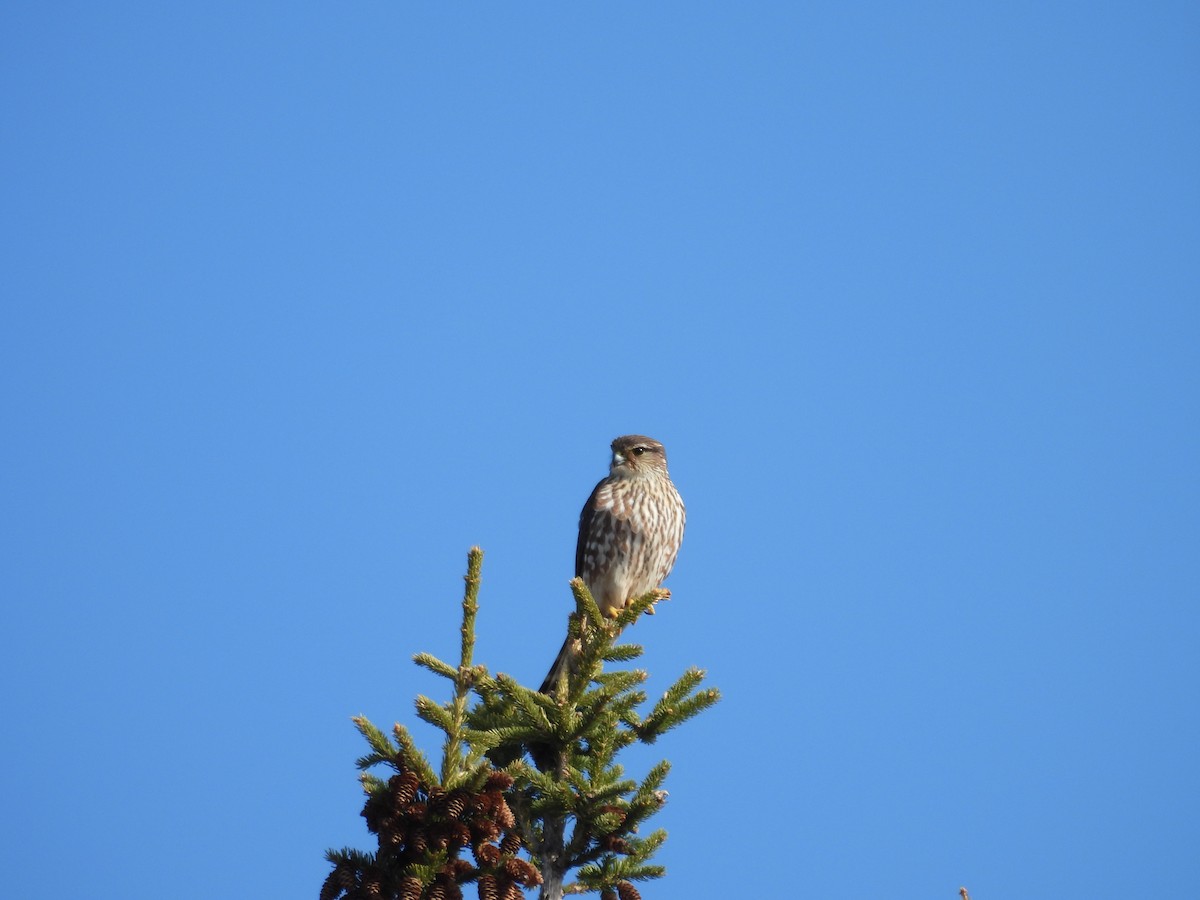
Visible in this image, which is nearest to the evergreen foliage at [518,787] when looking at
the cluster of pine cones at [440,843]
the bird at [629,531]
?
the cluster of pine cones at [440,843]

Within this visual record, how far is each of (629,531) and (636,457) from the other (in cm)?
69

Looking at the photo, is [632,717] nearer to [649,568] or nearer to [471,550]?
[471,550]

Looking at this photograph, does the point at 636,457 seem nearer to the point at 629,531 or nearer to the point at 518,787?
the point at 629,531

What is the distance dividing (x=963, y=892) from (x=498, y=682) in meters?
2.12

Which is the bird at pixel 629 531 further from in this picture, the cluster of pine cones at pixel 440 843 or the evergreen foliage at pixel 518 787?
the cluster of pine cones at pixel 440 843

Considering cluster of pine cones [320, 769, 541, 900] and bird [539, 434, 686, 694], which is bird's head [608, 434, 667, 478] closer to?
bird [539, 434, 686, 694]

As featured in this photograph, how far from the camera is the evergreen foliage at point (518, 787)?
168 inches

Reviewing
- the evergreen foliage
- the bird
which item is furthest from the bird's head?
the evergreen foliage

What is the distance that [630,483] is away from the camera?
8844 millimetres

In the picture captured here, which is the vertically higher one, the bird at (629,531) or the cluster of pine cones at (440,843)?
the bird at (629,531)

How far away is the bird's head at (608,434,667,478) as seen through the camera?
895 cm

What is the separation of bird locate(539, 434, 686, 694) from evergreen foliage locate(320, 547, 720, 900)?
2.72m

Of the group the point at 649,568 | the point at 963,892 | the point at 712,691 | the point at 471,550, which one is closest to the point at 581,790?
the point at 712,691

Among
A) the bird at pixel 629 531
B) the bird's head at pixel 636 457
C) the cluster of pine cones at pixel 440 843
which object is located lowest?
the cluster of pine cones at pixel 440 843
